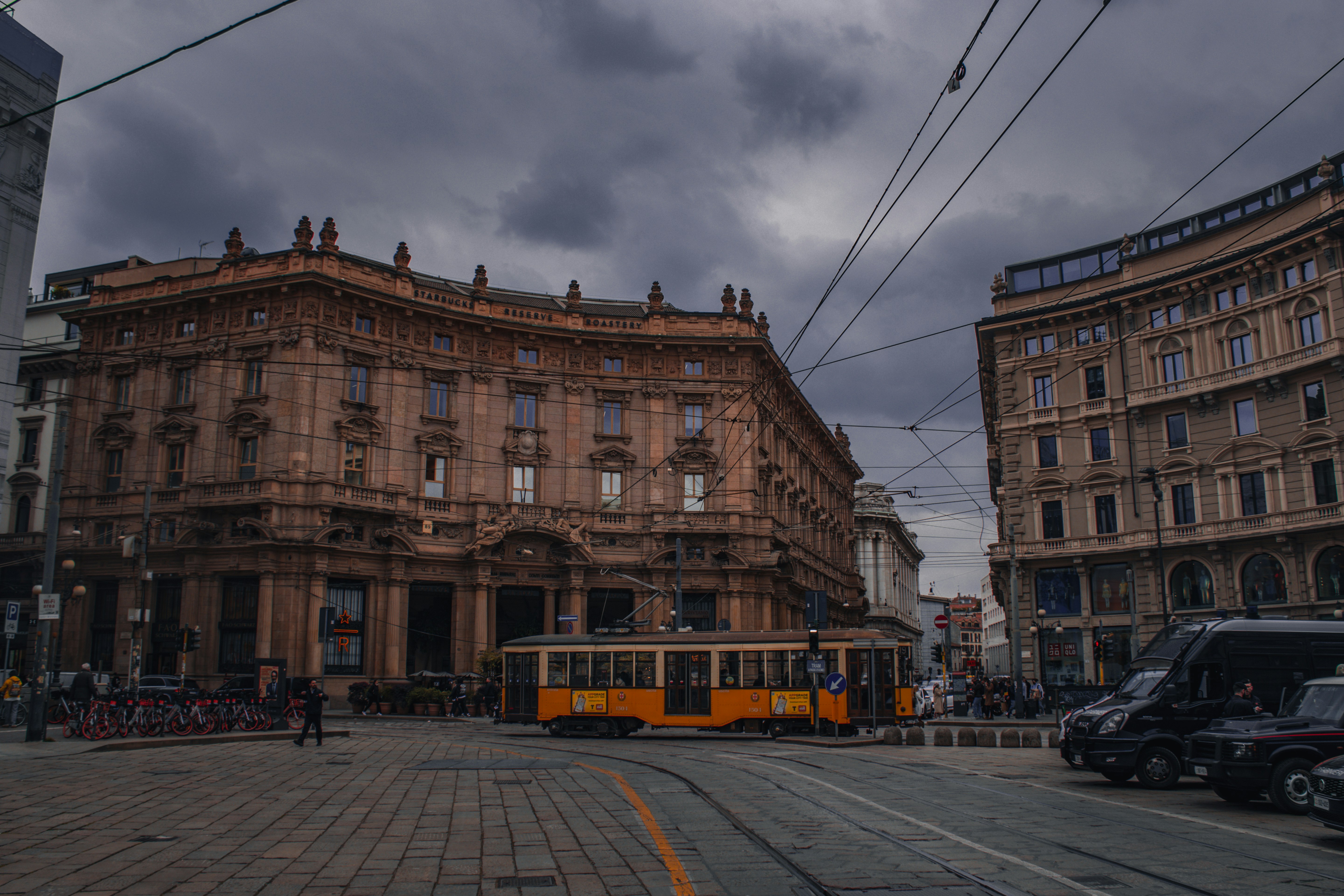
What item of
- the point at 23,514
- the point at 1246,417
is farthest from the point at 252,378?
the point at 1246,417

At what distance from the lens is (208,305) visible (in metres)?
43.8

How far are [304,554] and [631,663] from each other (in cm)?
1805

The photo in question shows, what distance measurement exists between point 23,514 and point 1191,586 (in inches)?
2173

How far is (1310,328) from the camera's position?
3950cm

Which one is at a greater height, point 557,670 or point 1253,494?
point 1253,494

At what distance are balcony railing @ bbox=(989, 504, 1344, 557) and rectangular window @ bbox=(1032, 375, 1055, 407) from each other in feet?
21.0

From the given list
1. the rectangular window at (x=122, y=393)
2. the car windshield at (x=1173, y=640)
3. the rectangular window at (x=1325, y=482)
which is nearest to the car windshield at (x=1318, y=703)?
the car windshield at (x=1173, y=640)

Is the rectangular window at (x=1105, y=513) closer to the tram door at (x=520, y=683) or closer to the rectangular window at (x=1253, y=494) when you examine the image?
the rectangular window at (x=1253, y=494)

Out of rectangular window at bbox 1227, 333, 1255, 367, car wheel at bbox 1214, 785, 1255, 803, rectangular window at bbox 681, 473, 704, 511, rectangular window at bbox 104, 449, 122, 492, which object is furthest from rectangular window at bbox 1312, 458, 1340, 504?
rectangular window at bbox 104, 449, 122, 492

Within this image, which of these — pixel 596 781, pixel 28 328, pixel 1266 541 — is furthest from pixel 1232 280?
pixel 28 328

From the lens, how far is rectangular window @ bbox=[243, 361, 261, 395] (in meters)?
42.5

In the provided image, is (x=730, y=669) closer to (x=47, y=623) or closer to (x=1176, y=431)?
(x=47, y=623)

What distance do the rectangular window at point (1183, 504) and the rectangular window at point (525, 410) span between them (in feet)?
91.3

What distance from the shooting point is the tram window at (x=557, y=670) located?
28578 millimetres
